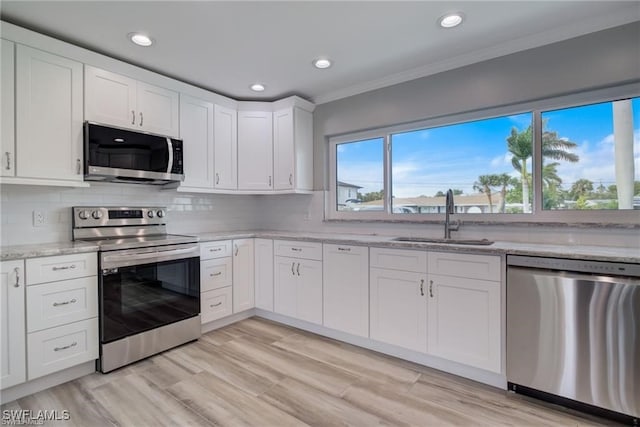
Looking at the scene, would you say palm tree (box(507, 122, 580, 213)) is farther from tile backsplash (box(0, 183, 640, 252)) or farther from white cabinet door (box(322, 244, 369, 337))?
white cabinet door (box(322, 244, 369, 337))

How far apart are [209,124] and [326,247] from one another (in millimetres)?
1796

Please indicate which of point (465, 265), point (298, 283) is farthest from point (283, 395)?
point (465, 265)

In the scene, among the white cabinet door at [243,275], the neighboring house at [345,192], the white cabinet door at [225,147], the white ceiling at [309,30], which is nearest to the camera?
the white ceiling at [309,30]

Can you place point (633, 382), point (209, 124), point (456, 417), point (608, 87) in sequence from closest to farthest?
point (633, 382), point (456, 417), point (608, 87), point (209, 124)

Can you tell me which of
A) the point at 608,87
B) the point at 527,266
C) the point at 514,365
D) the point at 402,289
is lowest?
the point at 514,365

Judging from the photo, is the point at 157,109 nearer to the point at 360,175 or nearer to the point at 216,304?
the point at 216,304

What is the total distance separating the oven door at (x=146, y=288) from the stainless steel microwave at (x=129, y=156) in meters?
0.65

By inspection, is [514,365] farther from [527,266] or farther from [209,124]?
[209,124]

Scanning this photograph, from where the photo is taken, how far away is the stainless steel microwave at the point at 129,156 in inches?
95.3

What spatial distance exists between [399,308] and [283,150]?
6.77 feet

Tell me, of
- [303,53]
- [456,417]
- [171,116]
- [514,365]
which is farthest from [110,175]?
[514,365]

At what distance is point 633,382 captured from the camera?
5.54ft

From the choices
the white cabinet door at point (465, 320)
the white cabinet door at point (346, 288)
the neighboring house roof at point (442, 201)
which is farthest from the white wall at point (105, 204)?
the white cabinet door at point (465, 320)

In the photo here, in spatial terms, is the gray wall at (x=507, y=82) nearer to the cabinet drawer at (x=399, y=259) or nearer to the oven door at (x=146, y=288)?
the cabinet drawer at (x=399, y=259)
